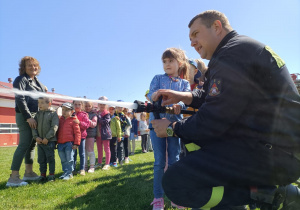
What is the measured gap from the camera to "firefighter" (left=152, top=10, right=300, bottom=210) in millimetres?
1774

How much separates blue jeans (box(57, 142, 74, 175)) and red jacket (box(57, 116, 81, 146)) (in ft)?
0.50

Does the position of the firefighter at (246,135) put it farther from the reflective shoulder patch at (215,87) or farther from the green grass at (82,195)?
the green grass at (82,195)

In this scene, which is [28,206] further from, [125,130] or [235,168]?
[125,130]

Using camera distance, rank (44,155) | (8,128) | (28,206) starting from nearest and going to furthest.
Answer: (28,206)
(44,155)
(8,128)

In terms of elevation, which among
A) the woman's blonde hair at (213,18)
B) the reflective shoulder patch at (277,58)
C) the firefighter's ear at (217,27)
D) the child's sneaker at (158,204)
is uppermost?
the woman's blonde hair at (213,18)

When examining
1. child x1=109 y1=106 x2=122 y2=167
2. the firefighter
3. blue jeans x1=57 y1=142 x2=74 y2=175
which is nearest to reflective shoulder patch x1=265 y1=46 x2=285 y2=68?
the firefighter

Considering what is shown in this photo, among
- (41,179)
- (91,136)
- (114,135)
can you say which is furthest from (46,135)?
(114,135)

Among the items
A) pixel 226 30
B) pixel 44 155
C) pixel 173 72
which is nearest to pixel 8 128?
pixel 44 155

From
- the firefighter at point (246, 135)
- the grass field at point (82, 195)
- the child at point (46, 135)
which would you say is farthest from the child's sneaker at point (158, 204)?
the child at point (46, 135)

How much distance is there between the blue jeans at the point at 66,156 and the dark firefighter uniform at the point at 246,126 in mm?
5008

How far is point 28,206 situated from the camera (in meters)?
3.75

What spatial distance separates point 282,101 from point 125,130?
857 cm

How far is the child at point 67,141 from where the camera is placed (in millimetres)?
6027

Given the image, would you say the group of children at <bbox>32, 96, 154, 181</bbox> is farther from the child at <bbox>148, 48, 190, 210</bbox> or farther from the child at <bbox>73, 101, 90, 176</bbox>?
the child at <bbox>148, 48, 190, 210</bbox>
